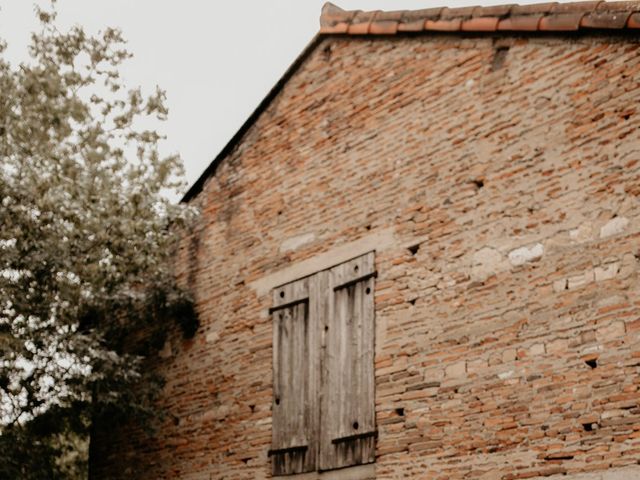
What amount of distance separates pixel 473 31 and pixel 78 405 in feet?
20.0

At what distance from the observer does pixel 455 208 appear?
845 centimetres

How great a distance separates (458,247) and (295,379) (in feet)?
7.99

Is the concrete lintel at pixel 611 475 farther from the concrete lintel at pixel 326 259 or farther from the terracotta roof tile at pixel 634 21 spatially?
the terracotta roof tile at pixel 634 21

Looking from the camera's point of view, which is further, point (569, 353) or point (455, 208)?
point (455, 208)

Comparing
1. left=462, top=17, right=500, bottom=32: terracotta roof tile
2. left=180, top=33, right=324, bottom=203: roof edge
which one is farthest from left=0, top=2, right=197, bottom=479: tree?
left=462, top=17, right=500, bottom=32: terracotta roof tile

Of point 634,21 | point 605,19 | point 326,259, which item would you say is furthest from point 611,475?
point 326,259

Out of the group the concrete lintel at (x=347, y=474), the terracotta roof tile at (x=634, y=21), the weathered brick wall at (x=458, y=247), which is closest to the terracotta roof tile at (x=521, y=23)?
the weathered brick wall at (x=458, y=247)

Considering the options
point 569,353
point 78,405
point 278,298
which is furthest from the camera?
point 78,405

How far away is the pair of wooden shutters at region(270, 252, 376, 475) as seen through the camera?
29.0 ft

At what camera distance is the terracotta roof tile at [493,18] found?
7574 mm

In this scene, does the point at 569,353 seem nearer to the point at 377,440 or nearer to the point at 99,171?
the point at 377,440

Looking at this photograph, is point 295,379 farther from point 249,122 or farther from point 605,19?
point 605,19

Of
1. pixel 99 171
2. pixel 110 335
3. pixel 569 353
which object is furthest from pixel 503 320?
pixel 110 335

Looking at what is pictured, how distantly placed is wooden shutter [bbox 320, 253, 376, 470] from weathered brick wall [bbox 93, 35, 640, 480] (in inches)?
6.2
